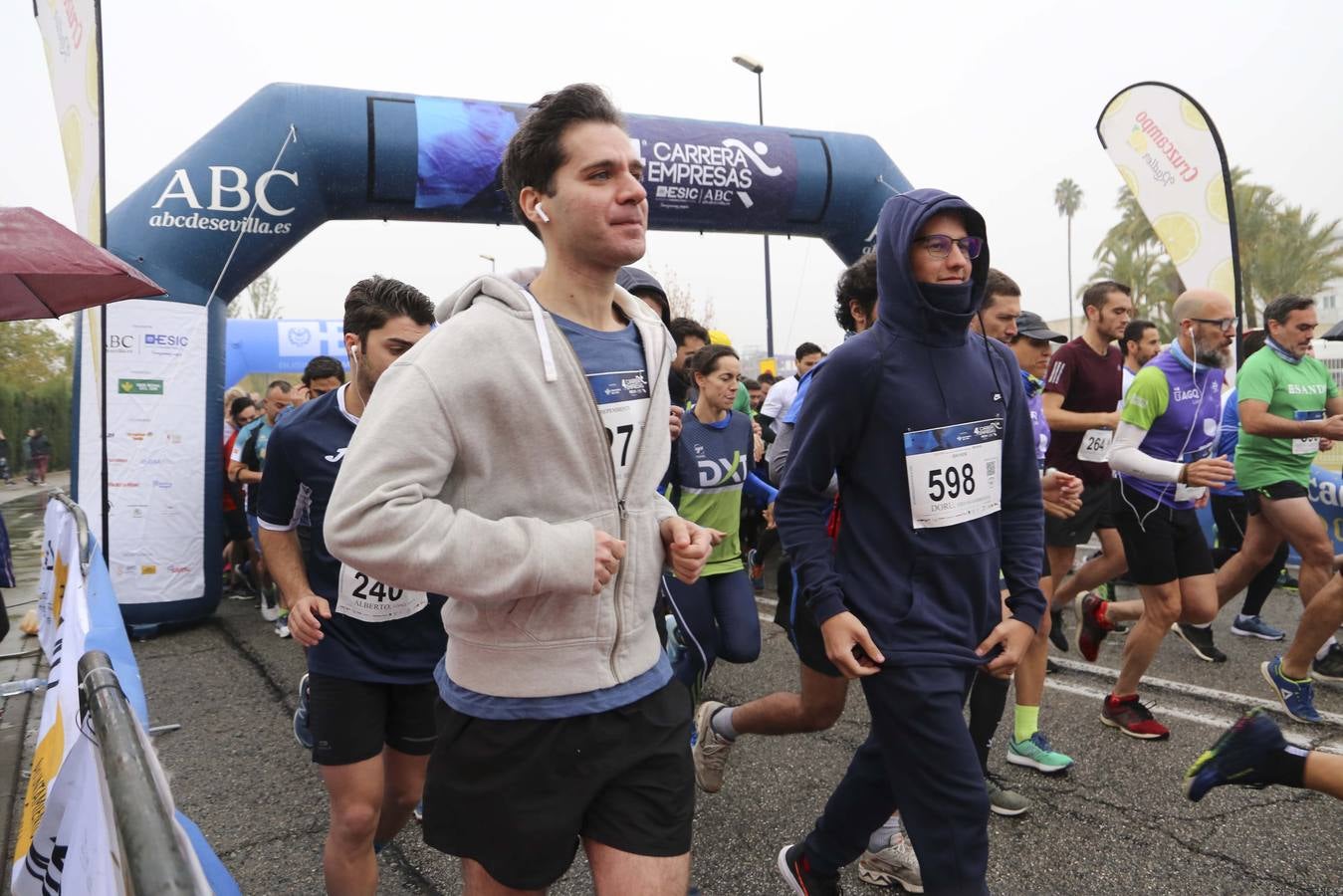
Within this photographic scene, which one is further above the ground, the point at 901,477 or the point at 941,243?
the point at 941,243

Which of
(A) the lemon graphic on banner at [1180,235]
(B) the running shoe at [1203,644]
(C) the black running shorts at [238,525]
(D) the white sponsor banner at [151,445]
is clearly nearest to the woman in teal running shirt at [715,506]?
(B) the running shoe at [1203,644]

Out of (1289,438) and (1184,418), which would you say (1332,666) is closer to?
(1289,438)

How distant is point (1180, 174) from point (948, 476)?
7360mm

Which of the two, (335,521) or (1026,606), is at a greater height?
(335,521)

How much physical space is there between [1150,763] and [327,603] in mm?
3255

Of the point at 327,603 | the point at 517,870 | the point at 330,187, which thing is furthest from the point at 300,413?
the point at 330,187

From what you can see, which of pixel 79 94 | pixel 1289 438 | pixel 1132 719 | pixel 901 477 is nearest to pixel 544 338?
pixel 901 477

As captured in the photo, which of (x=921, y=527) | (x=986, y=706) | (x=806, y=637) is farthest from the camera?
(x=986, y=706)

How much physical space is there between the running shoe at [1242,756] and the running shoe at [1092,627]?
2199 millimetres

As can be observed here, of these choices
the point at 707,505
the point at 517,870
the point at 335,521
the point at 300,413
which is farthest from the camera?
the point at 707,505

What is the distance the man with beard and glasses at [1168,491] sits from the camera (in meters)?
3.99

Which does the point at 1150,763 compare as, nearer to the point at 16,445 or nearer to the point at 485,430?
the point at 485,430

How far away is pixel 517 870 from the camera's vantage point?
1498mm

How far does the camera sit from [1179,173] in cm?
793
